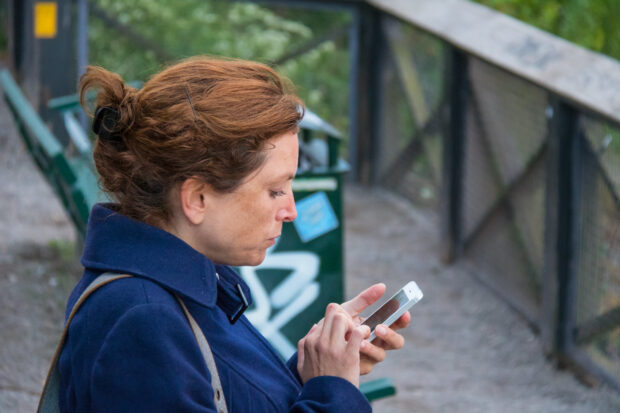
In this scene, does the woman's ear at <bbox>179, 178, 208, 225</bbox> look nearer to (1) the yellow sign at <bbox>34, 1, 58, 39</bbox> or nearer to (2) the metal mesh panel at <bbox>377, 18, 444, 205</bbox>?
(2) the metal mesh panel at <bbox>377, 18, 444, 205</bbox>

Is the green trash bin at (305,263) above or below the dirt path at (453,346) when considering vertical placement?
above

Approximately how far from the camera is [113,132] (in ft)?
4.53

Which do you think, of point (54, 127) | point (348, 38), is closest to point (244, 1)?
point (348, 38)

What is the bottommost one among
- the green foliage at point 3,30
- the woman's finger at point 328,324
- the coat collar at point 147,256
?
the green foliage at point 3,30

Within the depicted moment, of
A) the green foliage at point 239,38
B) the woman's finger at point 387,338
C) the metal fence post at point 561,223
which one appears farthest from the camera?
the green foliage at point 239,38

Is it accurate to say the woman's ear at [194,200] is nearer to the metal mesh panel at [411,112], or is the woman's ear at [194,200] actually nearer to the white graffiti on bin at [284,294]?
the white graffiti on bin at [284,294]

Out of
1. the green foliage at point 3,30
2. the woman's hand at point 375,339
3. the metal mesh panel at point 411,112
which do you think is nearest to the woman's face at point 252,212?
the woman's hand at point 375,339

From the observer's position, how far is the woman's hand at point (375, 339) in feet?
5.25

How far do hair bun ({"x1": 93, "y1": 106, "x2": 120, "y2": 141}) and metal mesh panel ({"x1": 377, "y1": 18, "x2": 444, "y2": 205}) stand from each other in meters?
4.82

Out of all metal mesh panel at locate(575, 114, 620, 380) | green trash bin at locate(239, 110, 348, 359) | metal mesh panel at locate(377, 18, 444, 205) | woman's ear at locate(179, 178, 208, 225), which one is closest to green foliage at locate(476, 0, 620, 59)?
metal mesh panel at locate(377, 18, 444, 205)

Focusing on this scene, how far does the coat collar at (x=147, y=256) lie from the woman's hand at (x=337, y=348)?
21cm

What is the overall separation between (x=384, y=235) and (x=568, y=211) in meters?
2.32

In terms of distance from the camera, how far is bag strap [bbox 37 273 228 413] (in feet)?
4.23

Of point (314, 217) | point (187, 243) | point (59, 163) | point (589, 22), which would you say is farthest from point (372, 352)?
point (589, 22)
